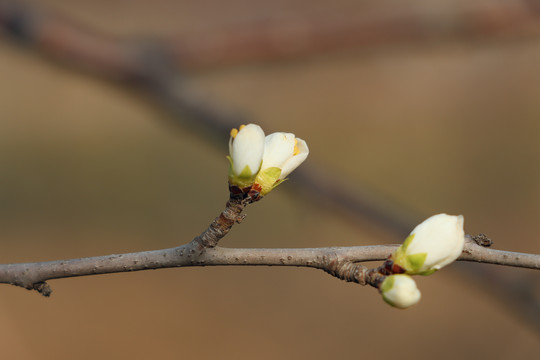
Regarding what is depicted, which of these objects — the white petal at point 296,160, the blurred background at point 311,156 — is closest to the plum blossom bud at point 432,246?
the white petal at point 296,160

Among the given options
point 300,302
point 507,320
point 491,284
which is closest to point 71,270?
point 491,284

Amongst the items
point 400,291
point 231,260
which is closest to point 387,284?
point 400,291

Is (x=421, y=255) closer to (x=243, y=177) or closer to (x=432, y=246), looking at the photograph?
(x=432, y=246)

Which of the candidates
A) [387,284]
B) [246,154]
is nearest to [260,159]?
[246,154]

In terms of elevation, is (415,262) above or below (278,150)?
below

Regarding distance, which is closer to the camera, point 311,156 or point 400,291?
point 400,291
